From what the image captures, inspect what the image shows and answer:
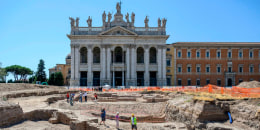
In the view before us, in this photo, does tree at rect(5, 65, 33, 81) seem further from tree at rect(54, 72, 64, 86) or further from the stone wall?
the stone wall

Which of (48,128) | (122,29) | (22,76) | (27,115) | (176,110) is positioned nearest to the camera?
(48,128)

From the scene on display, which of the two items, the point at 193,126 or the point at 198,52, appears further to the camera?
the point at 198,52

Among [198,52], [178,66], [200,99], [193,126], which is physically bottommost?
[193,126]

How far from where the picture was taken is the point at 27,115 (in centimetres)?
1565

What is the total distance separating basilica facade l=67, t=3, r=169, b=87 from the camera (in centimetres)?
5325

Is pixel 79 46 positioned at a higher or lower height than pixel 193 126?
higher

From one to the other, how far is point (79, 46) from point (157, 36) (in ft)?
64.2

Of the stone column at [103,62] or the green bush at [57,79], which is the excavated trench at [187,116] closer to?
the stone column at [103,62]

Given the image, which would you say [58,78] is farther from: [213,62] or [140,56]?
[213,62]

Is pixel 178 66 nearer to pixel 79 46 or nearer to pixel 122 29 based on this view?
pixel 122 29

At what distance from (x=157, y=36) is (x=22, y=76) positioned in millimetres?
64404

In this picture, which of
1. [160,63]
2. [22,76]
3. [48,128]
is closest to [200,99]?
[48,128]

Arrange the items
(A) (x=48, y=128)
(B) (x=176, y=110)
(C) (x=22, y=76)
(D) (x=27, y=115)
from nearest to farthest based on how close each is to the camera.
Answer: (A) (x=48, y=128)
(D) (x=27, y=115)
(B) (x=176, y=110)
(C) (x=22, y=76)

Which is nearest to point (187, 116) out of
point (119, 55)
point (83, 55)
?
point (119, 55)
